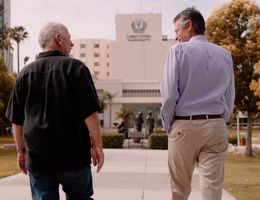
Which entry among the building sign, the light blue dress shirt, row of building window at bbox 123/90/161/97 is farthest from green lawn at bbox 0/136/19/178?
the building sign

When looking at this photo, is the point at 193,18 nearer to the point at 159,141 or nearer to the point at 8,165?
the point at 8,165

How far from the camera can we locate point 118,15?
377 ft

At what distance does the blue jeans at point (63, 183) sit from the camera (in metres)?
3.68

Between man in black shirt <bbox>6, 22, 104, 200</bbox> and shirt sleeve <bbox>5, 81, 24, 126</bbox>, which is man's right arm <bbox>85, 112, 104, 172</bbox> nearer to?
man in black shirt <bbox>6, 22, 104, 200</bbox>

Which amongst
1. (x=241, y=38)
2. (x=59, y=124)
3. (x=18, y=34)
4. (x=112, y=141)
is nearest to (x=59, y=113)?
(x=59, y=124)

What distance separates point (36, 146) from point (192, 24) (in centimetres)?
176

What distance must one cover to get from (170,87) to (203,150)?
60cm

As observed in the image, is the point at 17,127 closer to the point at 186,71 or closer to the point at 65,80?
the point at 65,80

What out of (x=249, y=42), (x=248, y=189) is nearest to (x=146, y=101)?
(x=249, y=42)

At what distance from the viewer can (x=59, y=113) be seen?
364 centimetres

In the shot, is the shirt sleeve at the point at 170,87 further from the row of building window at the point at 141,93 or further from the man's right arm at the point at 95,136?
the row of building window at the point at 141,93

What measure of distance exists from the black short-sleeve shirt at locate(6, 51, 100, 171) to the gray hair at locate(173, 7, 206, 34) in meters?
1.24

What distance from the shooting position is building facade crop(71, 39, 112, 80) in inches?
5527

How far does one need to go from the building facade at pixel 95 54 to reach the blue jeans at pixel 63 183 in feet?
446
